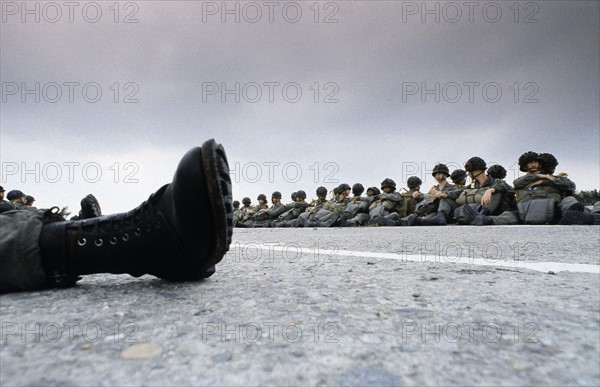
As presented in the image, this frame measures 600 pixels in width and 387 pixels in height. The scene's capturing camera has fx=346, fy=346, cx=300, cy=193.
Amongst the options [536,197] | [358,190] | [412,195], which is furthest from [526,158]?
[358,190]

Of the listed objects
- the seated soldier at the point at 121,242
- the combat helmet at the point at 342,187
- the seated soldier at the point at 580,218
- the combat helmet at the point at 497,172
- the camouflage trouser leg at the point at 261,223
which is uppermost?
the combat helmet at the point at 497,172

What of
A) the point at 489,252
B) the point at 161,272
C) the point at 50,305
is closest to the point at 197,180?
the point at 161,272

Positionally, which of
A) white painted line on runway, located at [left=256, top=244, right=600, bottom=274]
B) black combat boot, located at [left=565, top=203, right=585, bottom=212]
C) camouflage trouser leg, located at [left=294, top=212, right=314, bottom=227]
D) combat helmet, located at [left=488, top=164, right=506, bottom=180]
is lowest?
camouflage trouser leg, located at [left=294, top=212, right=314, bottom=227]

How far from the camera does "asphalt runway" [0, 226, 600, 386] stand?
0.67 m

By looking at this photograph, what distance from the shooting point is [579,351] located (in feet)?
2.43

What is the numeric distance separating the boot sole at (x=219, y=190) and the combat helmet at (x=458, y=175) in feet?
34.3

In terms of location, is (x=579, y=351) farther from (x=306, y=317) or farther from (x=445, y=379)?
(x=306, y=317)

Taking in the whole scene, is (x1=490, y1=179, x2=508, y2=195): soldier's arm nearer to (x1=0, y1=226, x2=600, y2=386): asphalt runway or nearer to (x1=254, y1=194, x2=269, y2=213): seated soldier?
(x1=0, y1=226, x2=600, y2=386): asphalt runway

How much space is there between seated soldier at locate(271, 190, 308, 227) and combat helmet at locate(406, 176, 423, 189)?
6781 mm

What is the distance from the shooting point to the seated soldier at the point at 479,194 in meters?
8.21

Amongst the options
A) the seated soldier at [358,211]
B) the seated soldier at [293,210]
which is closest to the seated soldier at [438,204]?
the seated soldier at [358,211]

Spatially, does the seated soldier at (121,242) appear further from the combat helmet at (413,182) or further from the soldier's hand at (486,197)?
the combat helmet at (413,182)

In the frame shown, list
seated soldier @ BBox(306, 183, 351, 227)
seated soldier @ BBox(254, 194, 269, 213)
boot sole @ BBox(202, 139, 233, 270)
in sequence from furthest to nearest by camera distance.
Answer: seated soldier @ BBox(254, 194, 269, 213), seated soldier @ BBox(306, 183, 351, 227), boot sole @ BBox(202, 139, 233, 270)

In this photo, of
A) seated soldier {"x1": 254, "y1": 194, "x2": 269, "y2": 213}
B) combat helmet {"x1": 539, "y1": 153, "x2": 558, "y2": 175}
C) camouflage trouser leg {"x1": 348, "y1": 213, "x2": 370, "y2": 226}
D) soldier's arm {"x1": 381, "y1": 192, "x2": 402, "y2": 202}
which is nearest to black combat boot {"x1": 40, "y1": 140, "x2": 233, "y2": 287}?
combat helmet {"x1": 539, "y1": 153, "x2": 558, "y2": 175}
